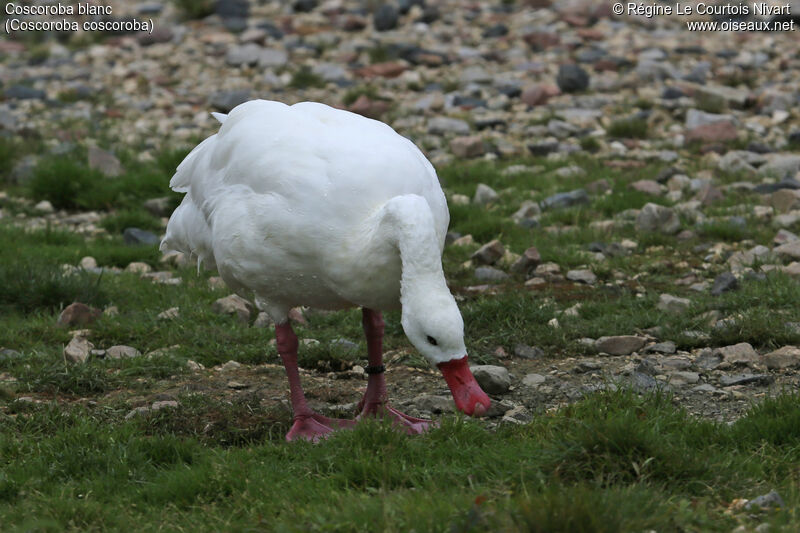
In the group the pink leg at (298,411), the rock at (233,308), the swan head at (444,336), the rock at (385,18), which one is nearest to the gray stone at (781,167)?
the rock at (233,308)

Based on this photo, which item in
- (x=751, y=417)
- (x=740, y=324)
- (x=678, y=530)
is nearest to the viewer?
(x=678, y=530)

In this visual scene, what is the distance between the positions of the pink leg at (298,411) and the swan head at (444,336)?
2.42ft

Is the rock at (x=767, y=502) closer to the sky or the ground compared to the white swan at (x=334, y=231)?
closer to the ground

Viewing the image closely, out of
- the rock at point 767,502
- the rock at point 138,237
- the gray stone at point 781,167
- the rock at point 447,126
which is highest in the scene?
the rock at point 447,126

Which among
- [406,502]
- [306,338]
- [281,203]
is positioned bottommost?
[306,338]

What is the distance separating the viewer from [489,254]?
876 centimetres

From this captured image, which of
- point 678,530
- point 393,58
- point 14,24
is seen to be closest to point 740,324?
point 678,530

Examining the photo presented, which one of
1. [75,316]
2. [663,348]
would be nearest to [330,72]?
[75,316]

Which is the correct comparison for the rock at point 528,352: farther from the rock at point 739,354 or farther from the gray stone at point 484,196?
the gray stone at point 484,196

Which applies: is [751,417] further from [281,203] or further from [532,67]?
[532,67]

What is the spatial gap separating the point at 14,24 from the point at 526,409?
56.9ft

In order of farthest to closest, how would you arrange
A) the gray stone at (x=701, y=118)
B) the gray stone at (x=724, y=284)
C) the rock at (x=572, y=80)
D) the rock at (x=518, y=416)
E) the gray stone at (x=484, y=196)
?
1. the rock at (x=572, y=80)
2. the gray stone at (x=701, y=118)
3. the gray stone at (x=484, y=196)
4. the gray stone at (x=724, y=284)
5. the rock at (x=518, y=416)

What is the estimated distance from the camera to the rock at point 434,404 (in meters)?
6.12

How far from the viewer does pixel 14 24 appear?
20344 millimetres
